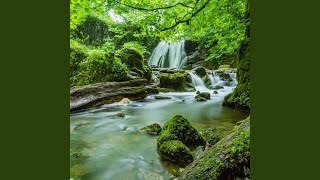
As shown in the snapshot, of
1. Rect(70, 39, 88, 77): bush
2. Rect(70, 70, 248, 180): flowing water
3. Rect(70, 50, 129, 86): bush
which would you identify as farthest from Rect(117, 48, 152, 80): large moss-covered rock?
Rect(70, 70, 248, 180): flowing water

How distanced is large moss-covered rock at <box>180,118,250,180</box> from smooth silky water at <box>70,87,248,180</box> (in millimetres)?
990

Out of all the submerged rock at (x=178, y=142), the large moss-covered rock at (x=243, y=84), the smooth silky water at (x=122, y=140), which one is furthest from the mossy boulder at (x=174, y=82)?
the submerged rock at (x=178, y=142)

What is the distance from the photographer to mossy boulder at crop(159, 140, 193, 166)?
4.02m

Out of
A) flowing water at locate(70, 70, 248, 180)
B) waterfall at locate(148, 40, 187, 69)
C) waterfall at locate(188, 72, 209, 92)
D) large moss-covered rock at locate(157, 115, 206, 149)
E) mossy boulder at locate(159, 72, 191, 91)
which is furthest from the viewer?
waterfall at locate(148, 40, 187, 69)

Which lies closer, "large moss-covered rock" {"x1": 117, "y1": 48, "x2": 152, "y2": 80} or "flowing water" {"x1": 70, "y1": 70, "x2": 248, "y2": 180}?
"flowing water" {"x1": 70, "y1": 70, "x2": 248, "y2": 180}

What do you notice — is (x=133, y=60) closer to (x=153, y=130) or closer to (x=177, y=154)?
(x=153, y=130)

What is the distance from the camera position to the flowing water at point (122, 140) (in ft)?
12.7

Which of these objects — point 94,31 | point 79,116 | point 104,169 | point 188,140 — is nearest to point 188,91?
point 79,116

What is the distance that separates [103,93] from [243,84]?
565 centimetres

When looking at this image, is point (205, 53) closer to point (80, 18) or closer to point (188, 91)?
point (188, 91)

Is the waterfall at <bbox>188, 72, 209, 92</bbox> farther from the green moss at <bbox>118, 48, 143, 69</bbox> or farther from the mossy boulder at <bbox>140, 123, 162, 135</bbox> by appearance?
the mossy boulder at <bbox>140, 123, 162, 135</bbox>

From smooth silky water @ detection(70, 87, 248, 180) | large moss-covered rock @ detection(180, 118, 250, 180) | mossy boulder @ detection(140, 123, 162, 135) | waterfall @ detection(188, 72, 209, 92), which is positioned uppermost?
waterfall @ detection(188, 72, 209, 92)

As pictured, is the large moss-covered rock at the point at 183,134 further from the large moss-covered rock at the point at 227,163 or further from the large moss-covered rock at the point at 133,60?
the large moss-covered rock at the point at 133,60

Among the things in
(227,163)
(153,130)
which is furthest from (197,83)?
(227,163)
